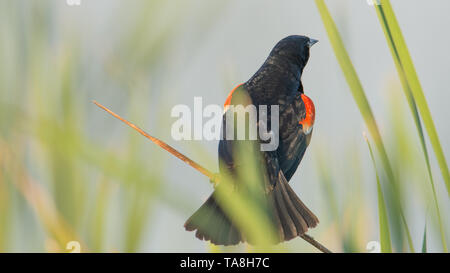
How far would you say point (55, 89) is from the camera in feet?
2.35

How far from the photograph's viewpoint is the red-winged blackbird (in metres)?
1.26

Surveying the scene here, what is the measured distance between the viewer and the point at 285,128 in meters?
1.77

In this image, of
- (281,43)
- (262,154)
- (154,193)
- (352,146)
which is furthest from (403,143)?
(281,43)

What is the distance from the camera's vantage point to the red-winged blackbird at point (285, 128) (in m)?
1.26

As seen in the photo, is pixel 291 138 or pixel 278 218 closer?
pixel 278 218

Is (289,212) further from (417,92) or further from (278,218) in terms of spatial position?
(417,92)

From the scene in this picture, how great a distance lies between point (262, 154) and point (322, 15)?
765 millimetres

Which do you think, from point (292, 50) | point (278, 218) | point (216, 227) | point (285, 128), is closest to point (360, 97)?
point (216, 227)

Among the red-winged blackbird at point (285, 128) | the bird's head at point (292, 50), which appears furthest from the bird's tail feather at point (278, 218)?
the bird's head at point (292, 50)

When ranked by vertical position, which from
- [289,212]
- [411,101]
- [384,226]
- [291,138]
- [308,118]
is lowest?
[384,226]

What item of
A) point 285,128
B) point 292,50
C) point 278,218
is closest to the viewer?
point 278,218

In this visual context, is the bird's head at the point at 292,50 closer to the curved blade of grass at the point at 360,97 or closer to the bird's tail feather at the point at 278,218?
A: the bird's tail feather at the point at 278,218

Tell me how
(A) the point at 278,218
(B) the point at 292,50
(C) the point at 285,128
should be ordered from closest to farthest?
1. (A) the point at 278,218
2. (C) the point at 285,128
3. (B) the point at 292,50
